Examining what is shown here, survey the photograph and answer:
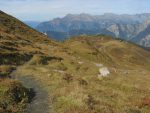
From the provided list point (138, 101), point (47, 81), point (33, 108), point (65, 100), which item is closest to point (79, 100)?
point (65, 100)

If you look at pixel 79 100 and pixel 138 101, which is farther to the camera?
pixel 138 101

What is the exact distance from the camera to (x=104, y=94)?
30734mm

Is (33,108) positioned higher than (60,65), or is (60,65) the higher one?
(33,108)

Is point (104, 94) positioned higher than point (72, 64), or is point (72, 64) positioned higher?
point (104, 94)

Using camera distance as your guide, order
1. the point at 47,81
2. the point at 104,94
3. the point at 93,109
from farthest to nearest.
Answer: the point at 47,81, the point at 104,94, the point at 93,109

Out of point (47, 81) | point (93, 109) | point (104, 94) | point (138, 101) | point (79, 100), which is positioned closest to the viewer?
point (93, 109)

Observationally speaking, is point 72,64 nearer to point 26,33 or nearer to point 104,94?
point 104,94

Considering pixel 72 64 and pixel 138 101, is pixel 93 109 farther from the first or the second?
pixel 72 64

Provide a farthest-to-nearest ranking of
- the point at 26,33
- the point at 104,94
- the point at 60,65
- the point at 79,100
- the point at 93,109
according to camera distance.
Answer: the point at 26,33, the point at 60,65, the point at 104,94, the point at 79,100, the point at 93,109

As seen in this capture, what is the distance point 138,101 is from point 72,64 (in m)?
42.1

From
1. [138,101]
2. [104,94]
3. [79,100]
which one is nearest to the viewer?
[79,100]

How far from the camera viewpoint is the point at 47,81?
123 ft

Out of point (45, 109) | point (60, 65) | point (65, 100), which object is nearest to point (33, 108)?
point (45, 109)

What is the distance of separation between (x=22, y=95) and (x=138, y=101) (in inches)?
370
